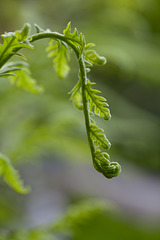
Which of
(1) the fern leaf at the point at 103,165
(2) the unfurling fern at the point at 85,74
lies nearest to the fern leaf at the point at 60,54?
(2) the unfurling fern at the point at 85,74

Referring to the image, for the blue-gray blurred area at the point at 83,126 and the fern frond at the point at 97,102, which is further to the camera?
the blue-gray blurred area at the point at 83,126

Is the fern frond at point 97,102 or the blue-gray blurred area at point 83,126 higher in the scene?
the blue-gray blurred area at point 83,126

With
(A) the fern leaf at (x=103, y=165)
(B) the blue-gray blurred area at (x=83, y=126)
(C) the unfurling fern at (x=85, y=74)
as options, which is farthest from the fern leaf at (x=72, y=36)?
(B) the blue-gray blurred area at (x=83, y=126)

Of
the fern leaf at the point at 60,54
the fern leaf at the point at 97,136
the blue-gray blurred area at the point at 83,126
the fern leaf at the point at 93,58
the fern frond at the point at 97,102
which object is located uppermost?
Result: the blue-gray blurred area at the point at 83,126

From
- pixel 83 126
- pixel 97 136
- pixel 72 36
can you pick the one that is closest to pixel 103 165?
pixel 97 136

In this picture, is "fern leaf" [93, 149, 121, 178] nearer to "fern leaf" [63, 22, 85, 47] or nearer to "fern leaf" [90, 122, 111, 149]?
"fern leaf" [90, 122, 111, 149]

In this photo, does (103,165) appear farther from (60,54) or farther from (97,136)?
(60,54)

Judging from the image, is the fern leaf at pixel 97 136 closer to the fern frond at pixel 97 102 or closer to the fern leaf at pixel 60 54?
the fern frond at pixel 97 102

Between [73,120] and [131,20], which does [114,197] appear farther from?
[73,120]

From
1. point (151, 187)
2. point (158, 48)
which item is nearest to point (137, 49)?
point (158, 48)

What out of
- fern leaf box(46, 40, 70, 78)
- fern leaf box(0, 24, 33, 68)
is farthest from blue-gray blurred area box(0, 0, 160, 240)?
fern leaf box(0, 24, 33, 68)
